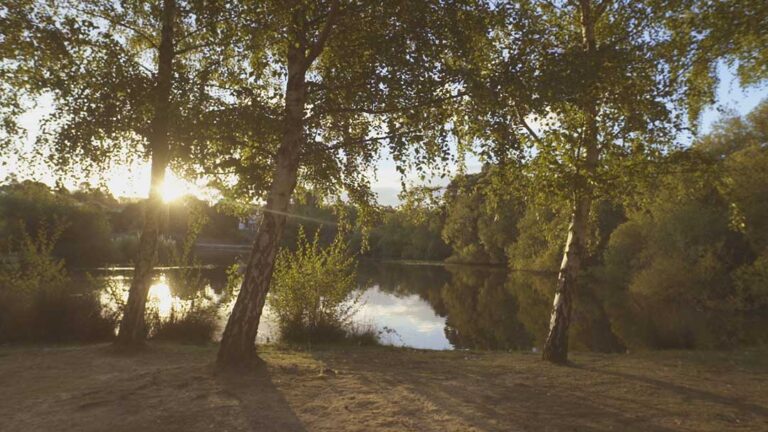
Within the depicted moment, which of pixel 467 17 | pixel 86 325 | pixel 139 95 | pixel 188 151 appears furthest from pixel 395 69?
pixel 86 325

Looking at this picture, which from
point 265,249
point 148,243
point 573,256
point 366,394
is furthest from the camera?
point 148,243

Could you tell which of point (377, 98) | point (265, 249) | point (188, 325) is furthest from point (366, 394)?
point (188, 325)

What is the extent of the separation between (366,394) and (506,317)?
2114 cm

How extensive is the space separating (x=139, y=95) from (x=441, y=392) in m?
7.45

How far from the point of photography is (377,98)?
30.6 ft

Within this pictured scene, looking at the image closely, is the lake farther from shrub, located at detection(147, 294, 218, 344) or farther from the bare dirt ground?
the bare dirt ground

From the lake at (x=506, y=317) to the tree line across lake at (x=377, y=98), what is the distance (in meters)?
5.26

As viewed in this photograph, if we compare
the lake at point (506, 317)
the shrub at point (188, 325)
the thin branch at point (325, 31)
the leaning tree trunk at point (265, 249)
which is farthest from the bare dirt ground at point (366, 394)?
the thin branch at point (325, 31)

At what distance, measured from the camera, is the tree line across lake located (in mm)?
8945

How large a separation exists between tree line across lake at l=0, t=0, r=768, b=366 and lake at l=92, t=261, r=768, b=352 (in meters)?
5.26

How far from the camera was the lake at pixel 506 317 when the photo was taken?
61.1 ft

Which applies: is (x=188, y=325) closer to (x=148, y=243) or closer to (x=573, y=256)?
(x=148, y=243)

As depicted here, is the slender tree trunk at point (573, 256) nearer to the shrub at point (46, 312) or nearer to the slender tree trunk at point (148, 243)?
the slender tree trunk at point (148, 243)

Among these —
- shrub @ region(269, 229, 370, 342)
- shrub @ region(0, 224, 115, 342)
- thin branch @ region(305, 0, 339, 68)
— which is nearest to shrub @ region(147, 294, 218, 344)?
shrub @ region(0, 224, 115, 342)
